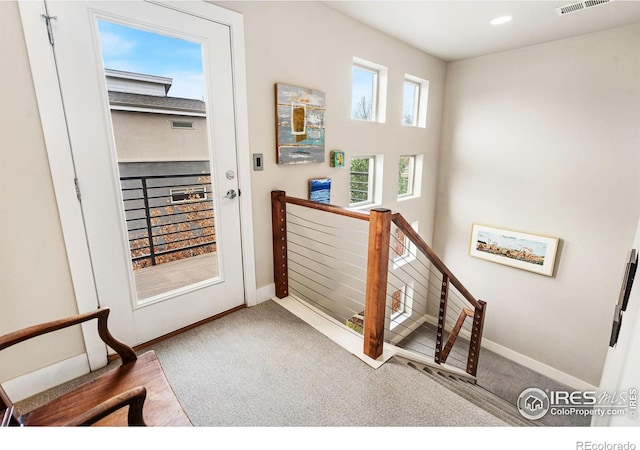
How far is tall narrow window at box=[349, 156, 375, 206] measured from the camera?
3.55 metres

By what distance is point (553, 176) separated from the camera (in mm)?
3543

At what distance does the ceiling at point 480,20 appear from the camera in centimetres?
252

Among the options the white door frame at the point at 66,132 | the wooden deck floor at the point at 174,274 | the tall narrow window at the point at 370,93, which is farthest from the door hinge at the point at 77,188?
the tall narrow window at the point at 370,93

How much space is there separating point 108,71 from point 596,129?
14.8 ft

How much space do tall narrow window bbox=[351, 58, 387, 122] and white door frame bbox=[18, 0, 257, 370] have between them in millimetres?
1563

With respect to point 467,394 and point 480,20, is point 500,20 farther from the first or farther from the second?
point 467,394

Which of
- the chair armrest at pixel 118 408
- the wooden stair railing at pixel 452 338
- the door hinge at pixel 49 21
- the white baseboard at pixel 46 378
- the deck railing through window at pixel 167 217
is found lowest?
the wooden stair railing at pixel 452 338

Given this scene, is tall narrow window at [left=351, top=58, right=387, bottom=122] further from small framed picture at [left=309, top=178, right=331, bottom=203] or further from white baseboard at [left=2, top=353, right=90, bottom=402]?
white baseboard at [left=2, top=353, right=90, bottom=402]

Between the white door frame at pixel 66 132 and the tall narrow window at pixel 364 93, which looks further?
the tall narrow window at pixel 364 93

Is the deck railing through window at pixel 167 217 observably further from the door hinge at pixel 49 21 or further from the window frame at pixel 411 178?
the window frame at pixel 411 178

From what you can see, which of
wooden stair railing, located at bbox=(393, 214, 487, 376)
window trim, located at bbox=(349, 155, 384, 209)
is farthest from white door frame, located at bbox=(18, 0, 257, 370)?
window trim, located at bbox=(349, 155, 384, 209)

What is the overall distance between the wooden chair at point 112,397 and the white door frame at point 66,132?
66cm

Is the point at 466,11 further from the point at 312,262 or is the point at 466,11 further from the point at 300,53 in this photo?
the point at 312,262

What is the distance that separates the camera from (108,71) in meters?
1.55
